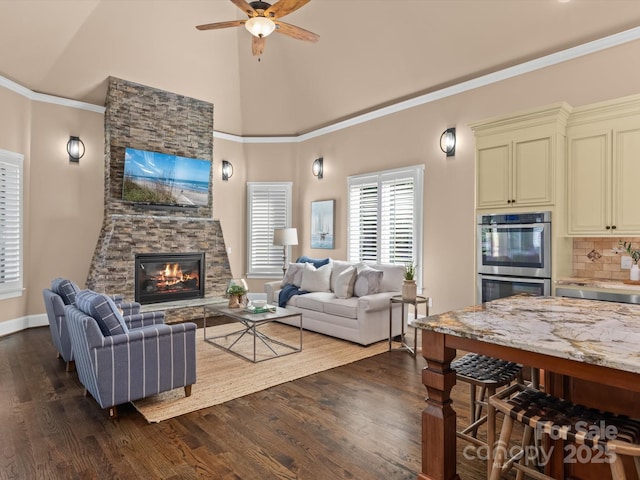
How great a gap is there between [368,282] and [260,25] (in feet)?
11.1

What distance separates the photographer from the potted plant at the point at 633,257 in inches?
149

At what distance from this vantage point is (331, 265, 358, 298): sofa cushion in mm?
5434

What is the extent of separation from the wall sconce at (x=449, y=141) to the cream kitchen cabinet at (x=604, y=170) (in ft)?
5.44

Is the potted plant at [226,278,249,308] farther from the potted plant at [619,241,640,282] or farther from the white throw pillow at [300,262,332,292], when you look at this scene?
the potted plant at [619,241,640,282]

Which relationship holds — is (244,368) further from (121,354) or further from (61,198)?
(61,198)

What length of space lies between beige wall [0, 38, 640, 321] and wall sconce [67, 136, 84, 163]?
86 mm

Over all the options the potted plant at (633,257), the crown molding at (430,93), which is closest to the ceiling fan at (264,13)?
the crown molding at (430,93)

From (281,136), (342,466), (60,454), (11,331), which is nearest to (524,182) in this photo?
(342,466)

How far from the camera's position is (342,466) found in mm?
2418

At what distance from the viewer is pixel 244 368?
4.16m

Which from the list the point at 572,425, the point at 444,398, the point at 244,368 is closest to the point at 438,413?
the point at 444,398

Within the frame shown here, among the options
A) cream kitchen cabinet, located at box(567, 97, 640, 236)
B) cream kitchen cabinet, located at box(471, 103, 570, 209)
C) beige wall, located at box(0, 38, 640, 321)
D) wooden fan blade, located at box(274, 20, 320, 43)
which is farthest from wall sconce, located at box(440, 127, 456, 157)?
wooden fan blade, located at box(274, 20, 320, 43)

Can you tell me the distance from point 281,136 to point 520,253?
569cm

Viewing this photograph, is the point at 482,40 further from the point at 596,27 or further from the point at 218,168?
the point at 218,168
